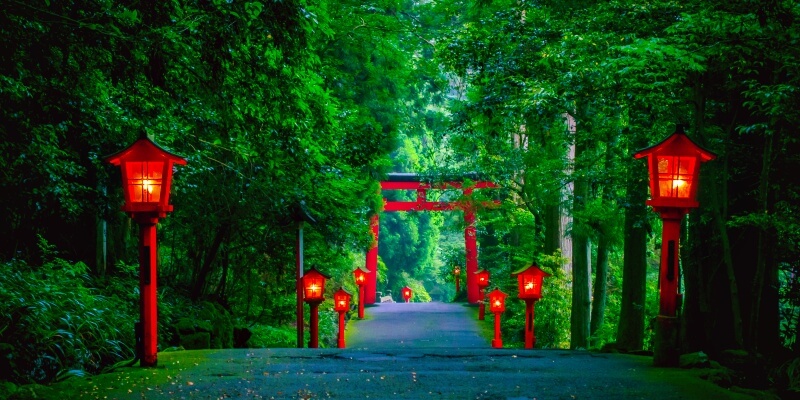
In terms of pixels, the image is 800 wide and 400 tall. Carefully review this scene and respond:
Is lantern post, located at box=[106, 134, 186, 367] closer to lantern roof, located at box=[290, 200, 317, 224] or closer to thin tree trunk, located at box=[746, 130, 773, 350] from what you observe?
thin tree trunk, located at box=[746, 130, 773, 350]

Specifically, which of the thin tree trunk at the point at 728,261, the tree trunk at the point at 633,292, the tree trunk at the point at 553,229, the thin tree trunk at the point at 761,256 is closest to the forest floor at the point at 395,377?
the thin tree trunk at the point at 728,261

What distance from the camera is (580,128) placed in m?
16.5

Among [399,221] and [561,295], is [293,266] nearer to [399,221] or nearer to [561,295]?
[561,295]

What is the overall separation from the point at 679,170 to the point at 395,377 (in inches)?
141

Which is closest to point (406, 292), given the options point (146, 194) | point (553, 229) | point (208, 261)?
point (553, 229)

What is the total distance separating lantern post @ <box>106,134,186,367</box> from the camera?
866 cm

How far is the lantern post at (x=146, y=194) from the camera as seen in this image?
341 inches

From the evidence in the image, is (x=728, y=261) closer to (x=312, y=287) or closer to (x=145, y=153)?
(x=145, y=153)

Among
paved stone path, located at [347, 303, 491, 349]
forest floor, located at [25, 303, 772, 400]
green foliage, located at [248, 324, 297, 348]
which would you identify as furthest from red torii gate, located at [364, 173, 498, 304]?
forest floor, located at [25, 303, 772, 400]

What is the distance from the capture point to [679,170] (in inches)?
348

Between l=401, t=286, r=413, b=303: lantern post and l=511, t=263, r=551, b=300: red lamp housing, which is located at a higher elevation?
l=511, t=263, r=551, b=300: red lamp housing

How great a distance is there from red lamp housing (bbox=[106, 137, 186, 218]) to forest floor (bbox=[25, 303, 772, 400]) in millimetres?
1640

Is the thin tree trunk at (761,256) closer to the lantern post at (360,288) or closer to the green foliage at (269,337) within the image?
the green foliage at (269,337)

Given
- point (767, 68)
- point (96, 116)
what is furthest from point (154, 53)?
point (767, 68)
